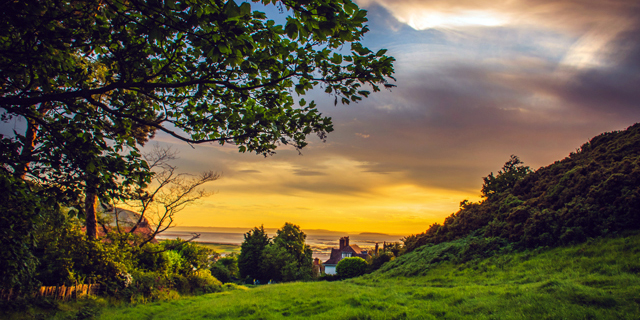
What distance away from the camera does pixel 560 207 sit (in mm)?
14984

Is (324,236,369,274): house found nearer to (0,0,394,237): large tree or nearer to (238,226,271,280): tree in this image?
(238,226,271,280): tree

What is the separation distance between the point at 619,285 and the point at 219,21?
1094cm

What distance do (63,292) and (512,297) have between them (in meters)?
16.1

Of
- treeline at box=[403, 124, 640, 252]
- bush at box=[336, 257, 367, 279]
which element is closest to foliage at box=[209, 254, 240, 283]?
bush at box=[336, 257, 367, 279]

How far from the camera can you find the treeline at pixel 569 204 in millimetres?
12414

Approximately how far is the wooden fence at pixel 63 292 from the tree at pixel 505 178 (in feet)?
97.5

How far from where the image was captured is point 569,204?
1395 cm

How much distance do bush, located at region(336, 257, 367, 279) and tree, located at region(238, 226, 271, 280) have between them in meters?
13.8

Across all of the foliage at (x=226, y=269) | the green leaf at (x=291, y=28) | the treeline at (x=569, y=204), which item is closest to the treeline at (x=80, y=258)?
the green leaf at (x=291, y=28)

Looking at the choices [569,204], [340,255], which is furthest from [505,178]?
[340,255]

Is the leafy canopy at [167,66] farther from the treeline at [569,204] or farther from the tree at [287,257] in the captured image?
the tree at [287,257]

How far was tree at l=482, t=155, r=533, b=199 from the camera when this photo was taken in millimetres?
26922

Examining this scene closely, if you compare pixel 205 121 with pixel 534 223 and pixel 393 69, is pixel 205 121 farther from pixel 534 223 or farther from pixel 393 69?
pixel 534 223

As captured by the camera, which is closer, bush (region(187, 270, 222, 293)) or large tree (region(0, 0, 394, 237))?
large tree (region(0, 0, 394, 237))
